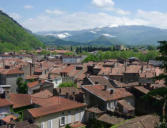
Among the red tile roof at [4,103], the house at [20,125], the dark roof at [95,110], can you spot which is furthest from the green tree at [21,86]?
the house at [20,125]

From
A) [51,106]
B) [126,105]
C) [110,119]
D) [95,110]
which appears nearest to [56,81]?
[51,106]

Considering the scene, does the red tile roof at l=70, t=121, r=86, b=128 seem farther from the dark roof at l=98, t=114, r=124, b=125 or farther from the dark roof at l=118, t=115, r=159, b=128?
the dark roof at l=118, t=115, r=159, b=128

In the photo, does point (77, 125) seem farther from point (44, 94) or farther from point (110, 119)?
point (44, 94)

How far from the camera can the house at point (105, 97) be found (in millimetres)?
30531

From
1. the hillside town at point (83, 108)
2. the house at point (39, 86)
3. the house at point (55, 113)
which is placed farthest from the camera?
the house at point (39, 86)

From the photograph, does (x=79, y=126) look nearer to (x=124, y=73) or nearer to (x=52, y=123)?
(x=52, y=123)

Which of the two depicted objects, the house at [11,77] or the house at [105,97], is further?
the house at [11,77]

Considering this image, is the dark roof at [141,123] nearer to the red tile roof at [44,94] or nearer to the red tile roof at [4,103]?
the red tile roof at [4,103]

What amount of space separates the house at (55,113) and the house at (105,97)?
8.01 ft

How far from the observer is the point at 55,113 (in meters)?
27.2

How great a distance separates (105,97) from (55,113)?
7.32 m

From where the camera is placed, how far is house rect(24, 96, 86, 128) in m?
26.1

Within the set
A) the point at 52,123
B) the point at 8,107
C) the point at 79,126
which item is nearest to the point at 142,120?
the point at 79,126

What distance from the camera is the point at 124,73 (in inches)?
2060
